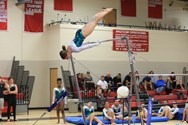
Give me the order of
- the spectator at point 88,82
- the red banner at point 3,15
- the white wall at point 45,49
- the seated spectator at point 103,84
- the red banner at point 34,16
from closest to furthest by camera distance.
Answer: the seated spectator at point 103,84 < the spectator at point 88,82 < the red banner at point 3,15 < the white wall at point 45,49 < the red banner at point 34,16

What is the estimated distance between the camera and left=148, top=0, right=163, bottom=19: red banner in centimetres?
2617

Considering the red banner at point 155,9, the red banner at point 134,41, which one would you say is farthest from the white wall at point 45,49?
the red banner at point 155,9

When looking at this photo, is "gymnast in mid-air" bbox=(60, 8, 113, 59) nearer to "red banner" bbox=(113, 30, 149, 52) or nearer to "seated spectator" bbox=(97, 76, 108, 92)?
"seated spectator" bbox=(97, 76, 108, 92)

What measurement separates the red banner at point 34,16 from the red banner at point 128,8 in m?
6.05

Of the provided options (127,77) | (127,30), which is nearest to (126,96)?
(127,77)

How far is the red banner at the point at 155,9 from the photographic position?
85.9ft

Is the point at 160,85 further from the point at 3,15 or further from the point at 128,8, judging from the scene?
the point at 3,15

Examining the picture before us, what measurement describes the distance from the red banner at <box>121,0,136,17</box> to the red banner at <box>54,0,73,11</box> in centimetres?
402

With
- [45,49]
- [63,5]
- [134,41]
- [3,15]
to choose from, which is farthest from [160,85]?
[3,15]

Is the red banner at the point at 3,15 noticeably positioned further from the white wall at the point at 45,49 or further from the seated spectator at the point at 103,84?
the seated spectator at the point at 103,84

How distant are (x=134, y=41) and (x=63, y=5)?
17.7ft

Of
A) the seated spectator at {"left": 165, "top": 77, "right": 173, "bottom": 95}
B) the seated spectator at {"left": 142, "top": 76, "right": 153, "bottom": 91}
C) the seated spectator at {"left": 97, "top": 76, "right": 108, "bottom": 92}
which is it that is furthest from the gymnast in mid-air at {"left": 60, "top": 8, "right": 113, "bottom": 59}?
the seated spectator at {"left": 165, "top": 77, "right": 173, "bottom": 95}

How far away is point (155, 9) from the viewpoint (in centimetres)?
2636

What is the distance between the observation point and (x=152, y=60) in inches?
973
